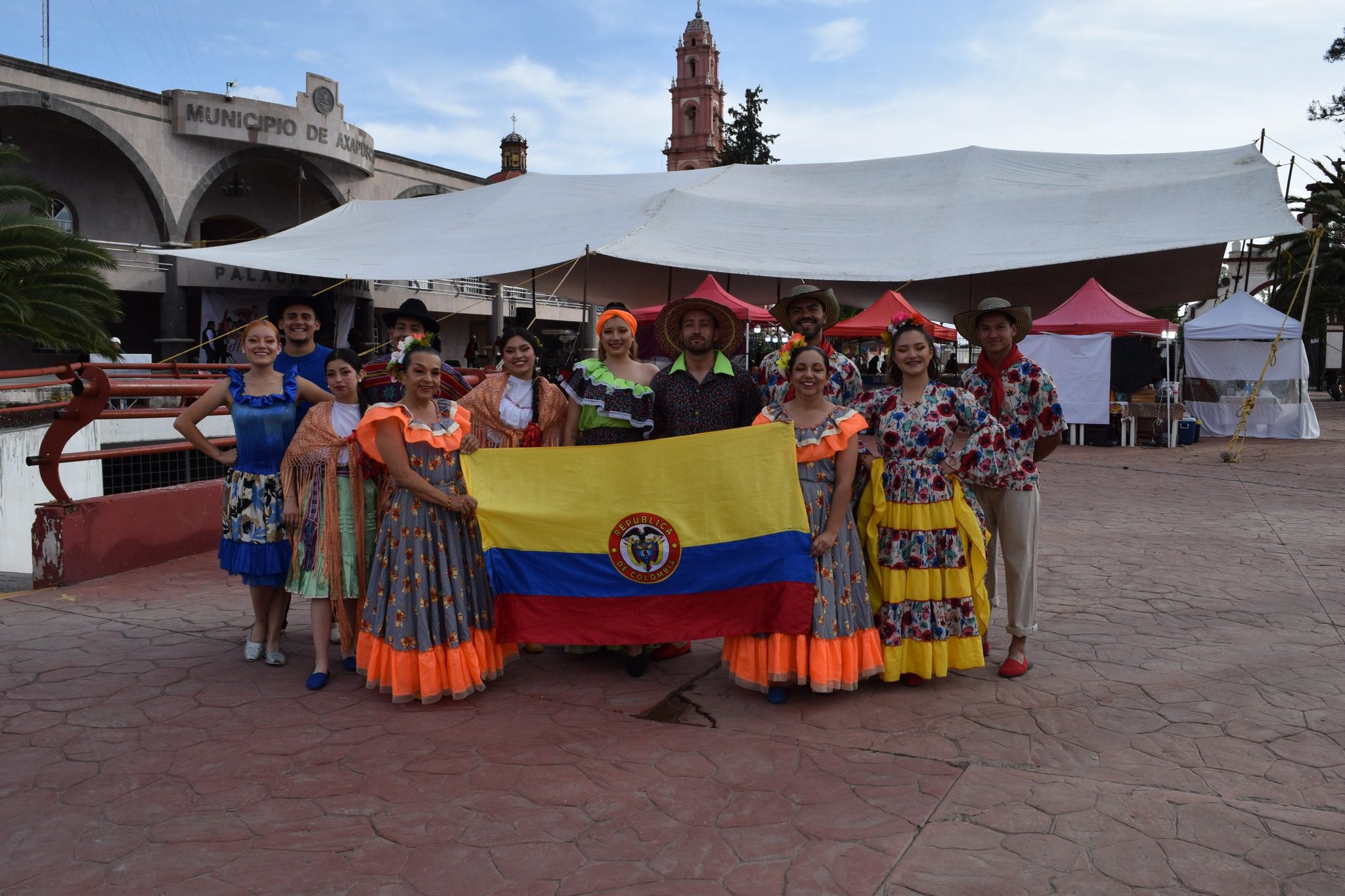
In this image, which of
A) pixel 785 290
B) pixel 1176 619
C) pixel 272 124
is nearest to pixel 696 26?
pixel 272 124

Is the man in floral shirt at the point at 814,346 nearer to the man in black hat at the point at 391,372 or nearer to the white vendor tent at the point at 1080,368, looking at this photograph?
the man in black hat at the point at 391,372

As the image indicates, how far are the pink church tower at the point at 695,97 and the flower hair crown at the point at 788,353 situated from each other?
6603cm

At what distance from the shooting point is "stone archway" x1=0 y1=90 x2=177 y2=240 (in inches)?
782

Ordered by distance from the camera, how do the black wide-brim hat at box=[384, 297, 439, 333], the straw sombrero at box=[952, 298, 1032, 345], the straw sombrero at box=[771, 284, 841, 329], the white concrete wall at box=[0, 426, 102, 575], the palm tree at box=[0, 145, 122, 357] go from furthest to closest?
1. the palm tree at box=[0, 145, 122, 357]
2. the white concrete wall at box=[0, 426, 102, 575]
3. the black wide-brim hat at box=[384, 297, 439, 333]
4. the straw sombrero at box=[771, 284, 841, 329]
5. the straw sombrero at box=[952, 298, 1032, 345]

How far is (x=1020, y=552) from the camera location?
4.35 metres

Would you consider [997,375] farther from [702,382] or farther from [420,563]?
[420,563]

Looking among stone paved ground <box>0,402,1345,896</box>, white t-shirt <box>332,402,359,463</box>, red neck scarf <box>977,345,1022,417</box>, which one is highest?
red neck scarf <box>977,345,1022,417</box>

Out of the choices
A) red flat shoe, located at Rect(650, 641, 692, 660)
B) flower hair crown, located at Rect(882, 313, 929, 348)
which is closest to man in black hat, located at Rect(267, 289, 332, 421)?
red flat shoe, located at Rect(650, 641, 692, 660)

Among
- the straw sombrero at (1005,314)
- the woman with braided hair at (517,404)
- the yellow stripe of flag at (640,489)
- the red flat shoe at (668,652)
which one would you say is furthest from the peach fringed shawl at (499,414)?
the straw sombrero at (1005,314)

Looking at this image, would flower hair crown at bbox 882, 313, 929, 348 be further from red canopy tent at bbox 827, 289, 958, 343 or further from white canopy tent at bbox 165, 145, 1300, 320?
red canopy tent at bbox 827, 289, 958, 343

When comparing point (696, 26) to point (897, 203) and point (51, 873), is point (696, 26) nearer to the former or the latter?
point (897, 203)

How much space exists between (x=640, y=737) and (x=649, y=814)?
65cm

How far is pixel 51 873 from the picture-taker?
2.66 m

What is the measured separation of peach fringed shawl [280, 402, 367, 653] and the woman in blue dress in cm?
12
